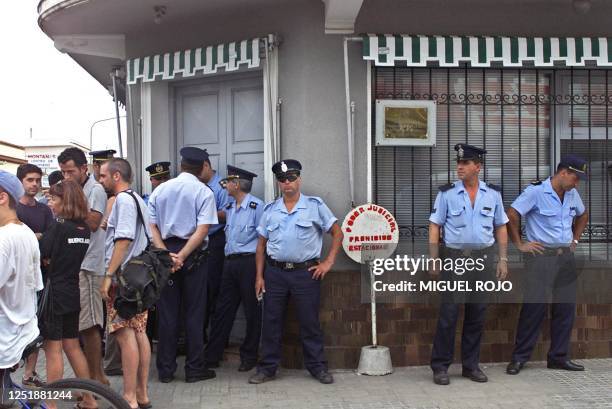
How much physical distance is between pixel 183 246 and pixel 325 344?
157 centimetres

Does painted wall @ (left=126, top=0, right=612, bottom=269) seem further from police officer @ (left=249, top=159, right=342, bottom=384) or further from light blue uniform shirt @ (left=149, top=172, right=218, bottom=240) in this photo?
light blue uniform shirt @ (left=149, top=172, right=218, bottom=240)

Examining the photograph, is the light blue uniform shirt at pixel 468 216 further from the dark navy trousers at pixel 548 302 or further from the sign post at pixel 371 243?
the dark navy trousers at pixel 548 302

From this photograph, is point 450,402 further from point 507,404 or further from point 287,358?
point 287,358

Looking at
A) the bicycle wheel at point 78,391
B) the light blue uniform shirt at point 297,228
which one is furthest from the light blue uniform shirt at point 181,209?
the bicycle wheel at point 78,391

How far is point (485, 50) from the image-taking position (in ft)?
19.5

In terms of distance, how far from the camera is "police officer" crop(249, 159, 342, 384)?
18.1ft

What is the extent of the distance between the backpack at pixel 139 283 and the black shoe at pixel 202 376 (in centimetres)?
124

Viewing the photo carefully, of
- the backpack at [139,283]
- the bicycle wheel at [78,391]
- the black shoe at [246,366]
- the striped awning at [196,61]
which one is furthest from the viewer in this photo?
the striped awning at [196,61]

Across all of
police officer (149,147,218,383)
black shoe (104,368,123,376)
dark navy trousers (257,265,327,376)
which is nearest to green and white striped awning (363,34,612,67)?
police officer (149,147,218,383)

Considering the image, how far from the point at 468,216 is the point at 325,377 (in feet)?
5.88

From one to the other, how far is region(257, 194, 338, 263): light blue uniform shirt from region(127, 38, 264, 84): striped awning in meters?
1.49

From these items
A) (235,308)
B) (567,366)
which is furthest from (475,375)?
(235,308)

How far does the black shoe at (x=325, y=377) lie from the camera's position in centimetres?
553

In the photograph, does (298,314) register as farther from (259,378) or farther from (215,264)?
(215,264)
